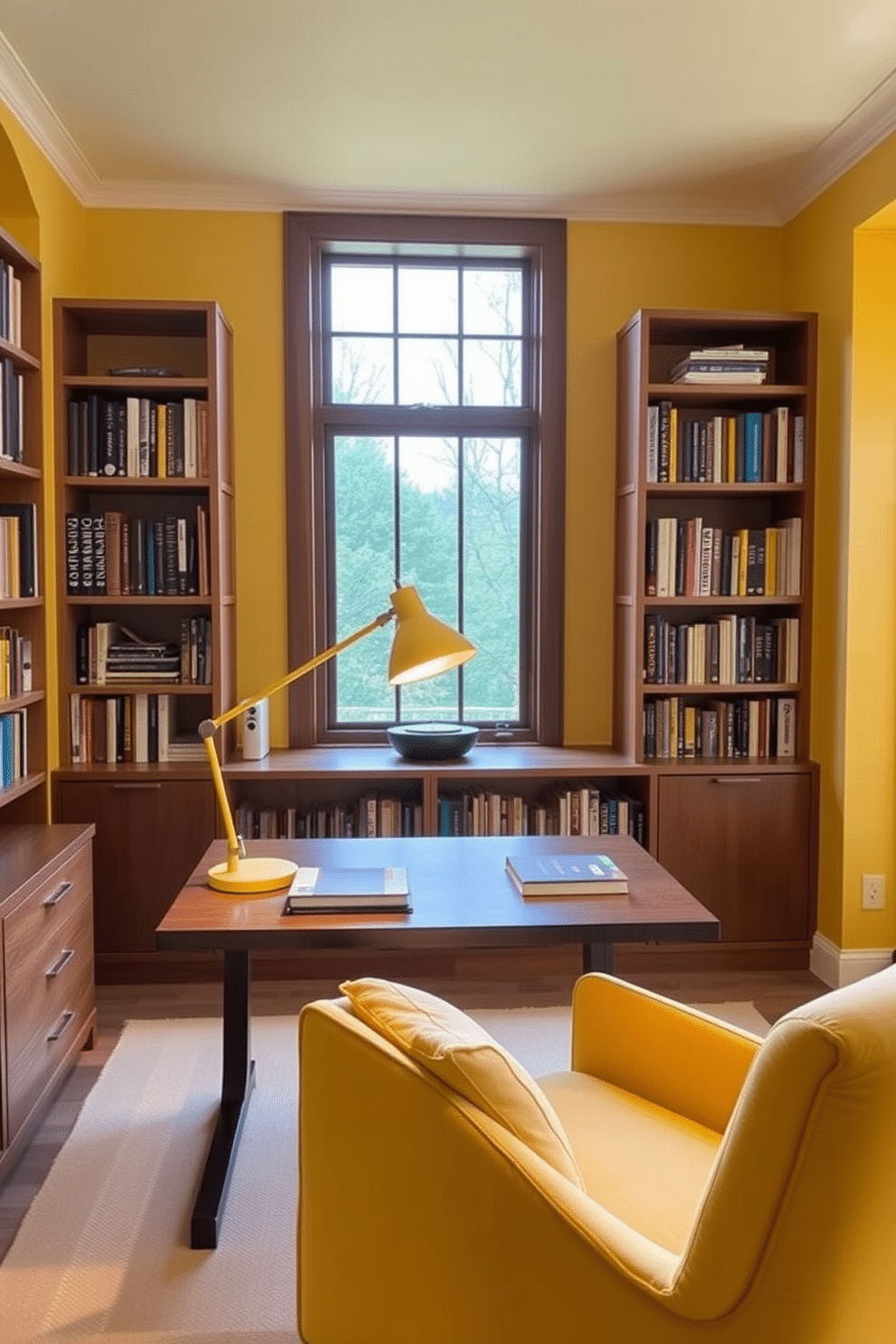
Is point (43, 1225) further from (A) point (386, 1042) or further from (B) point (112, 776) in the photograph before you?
(B) point (112, 776)

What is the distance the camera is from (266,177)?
3.88m

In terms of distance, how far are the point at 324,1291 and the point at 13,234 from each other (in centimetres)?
318

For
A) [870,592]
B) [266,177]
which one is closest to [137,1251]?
[870,592]

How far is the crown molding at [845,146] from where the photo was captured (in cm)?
328

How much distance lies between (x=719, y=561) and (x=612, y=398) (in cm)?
77

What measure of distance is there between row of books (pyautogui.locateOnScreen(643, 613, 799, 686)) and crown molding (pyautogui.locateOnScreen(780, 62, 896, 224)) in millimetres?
1484

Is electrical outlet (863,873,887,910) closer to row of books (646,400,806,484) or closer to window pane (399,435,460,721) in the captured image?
row of books (646,400,806,484)

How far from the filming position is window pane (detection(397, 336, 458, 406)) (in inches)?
167

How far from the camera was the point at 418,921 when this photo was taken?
87.8 inches

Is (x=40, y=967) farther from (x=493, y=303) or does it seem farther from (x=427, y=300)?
(x=493, y=303)

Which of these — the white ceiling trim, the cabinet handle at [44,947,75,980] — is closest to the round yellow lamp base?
the cabinet handle at [44,947,75,980]

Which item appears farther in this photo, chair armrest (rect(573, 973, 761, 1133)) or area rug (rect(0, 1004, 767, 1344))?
area rug (rect(0, 1004, 767, 1344))

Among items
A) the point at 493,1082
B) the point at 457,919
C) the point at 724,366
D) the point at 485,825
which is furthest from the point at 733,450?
the point at 493,1082

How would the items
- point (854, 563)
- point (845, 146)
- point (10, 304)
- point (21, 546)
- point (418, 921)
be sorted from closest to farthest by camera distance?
1. point (418, 921)
2. point (10, 304)
3. point (21, 546)
4. point (845, 146)
5. point (854, 563)
